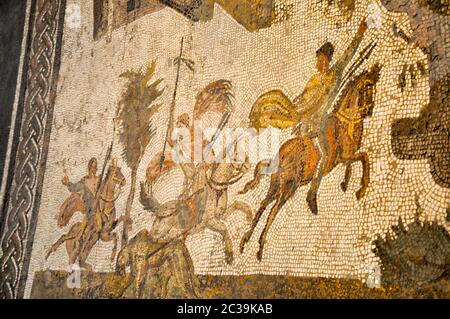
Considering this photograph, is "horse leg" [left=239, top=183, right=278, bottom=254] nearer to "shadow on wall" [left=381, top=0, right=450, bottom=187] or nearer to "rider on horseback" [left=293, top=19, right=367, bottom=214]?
"rider on horseback" [left=293, top=19, right=367, bottom=214]

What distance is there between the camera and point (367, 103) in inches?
118

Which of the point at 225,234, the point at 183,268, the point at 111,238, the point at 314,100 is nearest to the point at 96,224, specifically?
the point at 111,238

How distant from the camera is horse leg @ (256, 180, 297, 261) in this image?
3277 millimetres

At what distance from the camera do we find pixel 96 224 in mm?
4480

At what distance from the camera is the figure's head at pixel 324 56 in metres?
3.25

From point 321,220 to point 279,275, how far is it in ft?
1.12

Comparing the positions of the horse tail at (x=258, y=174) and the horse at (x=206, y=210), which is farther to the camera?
the horse at (x=206, y=210)

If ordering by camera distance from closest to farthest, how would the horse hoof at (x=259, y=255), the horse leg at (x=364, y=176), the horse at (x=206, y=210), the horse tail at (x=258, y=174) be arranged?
the horse leg at (x=364, y=176)
the horse hoof at (x=259, y=255)
the horse tail at (x=258, y=174)
the horse at (x=206, y=210)

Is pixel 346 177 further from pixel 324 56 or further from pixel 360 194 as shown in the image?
pixel 324 56

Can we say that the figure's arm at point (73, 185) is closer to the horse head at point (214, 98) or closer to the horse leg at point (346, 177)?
the horse head at point (214, 98)

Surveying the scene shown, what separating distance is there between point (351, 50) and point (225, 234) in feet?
3.78

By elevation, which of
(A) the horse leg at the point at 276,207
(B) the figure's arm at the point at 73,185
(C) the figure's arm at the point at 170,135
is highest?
(C) the figure's arm at the point at 170,135

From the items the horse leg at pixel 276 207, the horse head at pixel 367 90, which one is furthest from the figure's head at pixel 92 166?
the horse head at pixel 367 90

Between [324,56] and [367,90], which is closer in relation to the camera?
[367,90]
